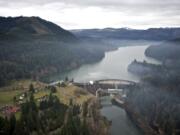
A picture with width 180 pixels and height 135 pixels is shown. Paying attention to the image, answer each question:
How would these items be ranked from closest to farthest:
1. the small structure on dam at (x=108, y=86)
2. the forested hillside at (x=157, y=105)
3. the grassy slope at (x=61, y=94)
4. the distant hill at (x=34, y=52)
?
the forested hillside at (x=157, y=105) → the grassy slope at (x=61, y=94) → the small structure on dam at (x=108, y=86) → the distant hill at (x=34, y=52)

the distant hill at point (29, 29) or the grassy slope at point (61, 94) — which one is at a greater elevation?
the distant hill at point (29, 29)

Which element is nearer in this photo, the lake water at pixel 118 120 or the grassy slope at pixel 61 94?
the lake water at pixel 118 120

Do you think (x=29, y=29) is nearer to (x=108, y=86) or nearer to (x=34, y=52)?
(x=34, y=52)

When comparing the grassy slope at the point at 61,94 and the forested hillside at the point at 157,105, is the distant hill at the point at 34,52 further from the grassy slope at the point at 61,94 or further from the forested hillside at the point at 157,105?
the forested hillside at the point at 157,105

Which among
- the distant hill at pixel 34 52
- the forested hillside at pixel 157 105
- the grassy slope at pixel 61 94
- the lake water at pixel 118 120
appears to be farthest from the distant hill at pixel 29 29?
the forested hillside at pixel 157 105

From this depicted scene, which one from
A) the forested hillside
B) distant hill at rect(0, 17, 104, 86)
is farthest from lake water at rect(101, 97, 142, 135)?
distant hill at rect(0, 17, 104, 86)

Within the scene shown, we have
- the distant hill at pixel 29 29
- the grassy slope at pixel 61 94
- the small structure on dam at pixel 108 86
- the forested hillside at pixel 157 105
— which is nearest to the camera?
the forested hillside at pixel 157 105

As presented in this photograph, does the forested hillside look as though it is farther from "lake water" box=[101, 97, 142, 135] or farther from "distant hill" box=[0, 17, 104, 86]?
"distant hill" box=[0, 17, 104, 86]

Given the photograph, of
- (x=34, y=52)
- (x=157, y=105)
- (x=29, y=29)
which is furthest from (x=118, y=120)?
(x=29, y=29)
